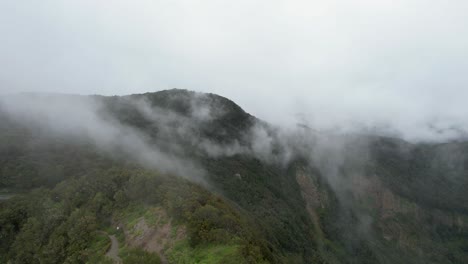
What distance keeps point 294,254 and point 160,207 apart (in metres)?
139

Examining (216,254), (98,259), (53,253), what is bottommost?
(53,253)

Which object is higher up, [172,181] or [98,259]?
[172,181]

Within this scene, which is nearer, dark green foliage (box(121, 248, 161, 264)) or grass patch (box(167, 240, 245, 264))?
grass patch (box(167, 240, 245, 264))

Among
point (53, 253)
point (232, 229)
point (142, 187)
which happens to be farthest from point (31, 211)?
point (232, 229)

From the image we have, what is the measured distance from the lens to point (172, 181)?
93.1m

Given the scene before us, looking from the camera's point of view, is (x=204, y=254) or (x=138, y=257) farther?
(x=138, y=257)

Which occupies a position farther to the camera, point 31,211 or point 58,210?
point 31,211

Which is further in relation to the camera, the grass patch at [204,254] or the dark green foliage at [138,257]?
the dark green foliage at [138,257]

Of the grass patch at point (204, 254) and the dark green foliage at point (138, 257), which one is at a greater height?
the grass patch at point (204, 254)

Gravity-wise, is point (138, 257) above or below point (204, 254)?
below

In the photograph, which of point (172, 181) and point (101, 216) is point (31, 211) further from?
point (172, 181)

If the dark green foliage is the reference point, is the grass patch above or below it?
above

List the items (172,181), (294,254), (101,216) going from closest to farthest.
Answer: (101,216) → (172,181) → (294,254)

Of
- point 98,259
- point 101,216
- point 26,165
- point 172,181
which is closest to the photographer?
point 98,259
